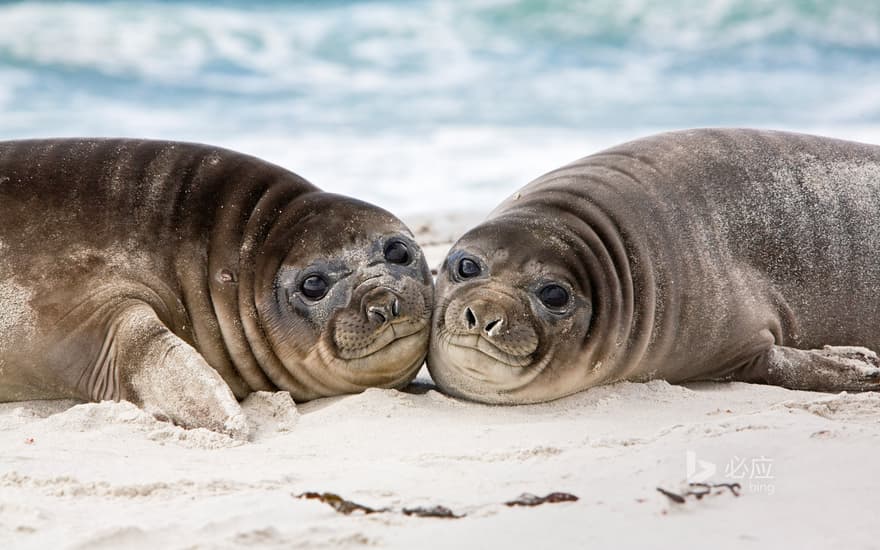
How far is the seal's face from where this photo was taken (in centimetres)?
422

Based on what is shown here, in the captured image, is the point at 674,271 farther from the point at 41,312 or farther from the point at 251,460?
the point at 41,312

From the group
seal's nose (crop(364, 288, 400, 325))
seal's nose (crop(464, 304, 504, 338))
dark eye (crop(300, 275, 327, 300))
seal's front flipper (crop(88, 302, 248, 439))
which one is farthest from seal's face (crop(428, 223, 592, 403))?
seal's front flipper (crop(88, 302, 248, 439))

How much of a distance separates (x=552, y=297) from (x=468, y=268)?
36 centimetres

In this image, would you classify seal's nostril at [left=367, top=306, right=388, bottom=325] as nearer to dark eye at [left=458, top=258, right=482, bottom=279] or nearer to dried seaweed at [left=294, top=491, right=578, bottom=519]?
dark eye at [left=458, top=258, right=482, bottom=279]

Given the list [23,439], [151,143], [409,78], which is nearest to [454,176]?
[409,78]

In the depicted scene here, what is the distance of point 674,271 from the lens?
4.80 meters

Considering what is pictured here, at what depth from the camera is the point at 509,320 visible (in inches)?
166

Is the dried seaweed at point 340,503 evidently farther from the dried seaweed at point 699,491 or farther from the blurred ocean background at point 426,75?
the blurred ocean background at point 426,75

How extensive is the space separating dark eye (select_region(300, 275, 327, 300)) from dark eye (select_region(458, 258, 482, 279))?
21.4 inches

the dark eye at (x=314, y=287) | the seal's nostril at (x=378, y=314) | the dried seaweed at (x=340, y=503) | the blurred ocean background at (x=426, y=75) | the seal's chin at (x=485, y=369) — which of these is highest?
the blurred ocean background at (x=426, y=75)

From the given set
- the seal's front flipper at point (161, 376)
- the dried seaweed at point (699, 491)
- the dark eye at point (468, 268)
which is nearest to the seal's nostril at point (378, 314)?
the dark eye at point (468, 268)

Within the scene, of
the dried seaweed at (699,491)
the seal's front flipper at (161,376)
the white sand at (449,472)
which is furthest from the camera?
the seal's front flipper at (161,376)

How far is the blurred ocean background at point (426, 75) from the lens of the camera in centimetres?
1822

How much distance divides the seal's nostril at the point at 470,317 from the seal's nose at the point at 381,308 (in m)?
0.26
